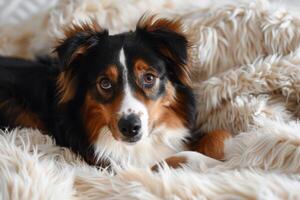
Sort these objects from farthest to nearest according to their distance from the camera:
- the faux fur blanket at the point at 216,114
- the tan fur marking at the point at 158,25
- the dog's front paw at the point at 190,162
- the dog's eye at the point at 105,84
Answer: the tan fur marking at the point at 158,25 < the dog's eye at the point at 105,84 < the dog's front paw at the point at 190,162 < the faux fur blanket at the point at 216,114

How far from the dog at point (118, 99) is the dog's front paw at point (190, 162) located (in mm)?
19

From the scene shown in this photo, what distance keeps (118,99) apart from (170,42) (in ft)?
0.79

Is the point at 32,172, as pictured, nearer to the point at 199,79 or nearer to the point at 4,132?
the point at 4,132

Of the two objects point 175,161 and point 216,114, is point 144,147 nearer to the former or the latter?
point 175,161

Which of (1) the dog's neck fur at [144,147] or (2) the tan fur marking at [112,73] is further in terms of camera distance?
(1) the dog's neck fur at [144,147]

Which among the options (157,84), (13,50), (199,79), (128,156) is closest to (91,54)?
(157,84)

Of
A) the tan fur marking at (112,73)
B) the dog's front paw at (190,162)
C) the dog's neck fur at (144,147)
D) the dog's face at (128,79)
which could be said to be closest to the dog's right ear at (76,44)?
the dog's face at (128,79)

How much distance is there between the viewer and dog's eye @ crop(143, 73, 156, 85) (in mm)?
1451

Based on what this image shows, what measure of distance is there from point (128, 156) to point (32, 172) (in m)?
0.45

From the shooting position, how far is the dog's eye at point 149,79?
1.45m

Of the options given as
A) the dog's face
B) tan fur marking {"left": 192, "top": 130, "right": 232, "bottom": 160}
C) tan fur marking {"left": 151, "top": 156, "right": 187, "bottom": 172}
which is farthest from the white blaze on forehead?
tan fur marking {"left": 192, "top": 130, "right": 232, "bottom": 160}

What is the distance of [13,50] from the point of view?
2029 millimetres

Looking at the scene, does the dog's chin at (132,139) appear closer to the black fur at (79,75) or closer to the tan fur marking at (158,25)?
the black fur at (79,75)

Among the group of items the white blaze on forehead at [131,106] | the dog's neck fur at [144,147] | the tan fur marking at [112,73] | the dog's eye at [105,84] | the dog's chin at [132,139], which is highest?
the tan fur marking at [112,73]
